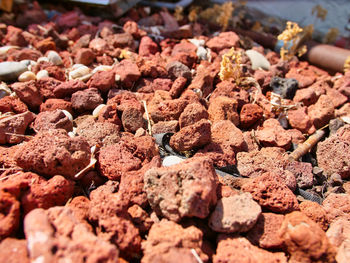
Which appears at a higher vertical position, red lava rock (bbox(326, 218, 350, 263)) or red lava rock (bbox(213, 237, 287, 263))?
red lava rock (bbox(213, 237, 287, 263))

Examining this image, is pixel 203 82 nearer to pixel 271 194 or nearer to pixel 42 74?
pixel 271 194

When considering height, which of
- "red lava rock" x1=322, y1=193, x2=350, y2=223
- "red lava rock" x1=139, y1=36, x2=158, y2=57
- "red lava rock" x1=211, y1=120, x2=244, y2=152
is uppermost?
"red lava rock" x1=139, y1=36, x2=158, y2=57

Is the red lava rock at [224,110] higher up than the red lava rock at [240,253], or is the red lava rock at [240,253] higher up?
the red lava rock at [224,110]

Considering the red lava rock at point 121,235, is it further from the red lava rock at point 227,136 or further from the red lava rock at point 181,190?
the red lava rock at point 227,136

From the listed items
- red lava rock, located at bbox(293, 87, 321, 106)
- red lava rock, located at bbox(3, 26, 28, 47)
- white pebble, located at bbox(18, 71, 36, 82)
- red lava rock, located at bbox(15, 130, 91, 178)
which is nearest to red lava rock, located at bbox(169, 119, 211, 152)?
red lava rock, located at bbox(15, 130, 91, 178)

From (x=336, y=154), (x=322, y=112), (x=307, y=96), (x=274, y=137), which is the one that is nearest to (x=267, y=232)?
(x=274, y=137)

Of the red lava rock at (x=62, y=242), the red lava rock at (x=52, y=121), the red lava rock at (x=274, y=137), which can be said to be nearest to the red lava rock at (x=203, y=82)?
the red lava rock at (x=274, y=137)

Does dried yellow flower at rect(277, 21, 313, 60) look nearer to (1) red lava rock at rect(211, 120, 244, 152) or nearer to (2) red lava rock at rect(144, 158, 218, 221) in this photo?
(1) red lava rock at rect(211, 120, 244, 152)
